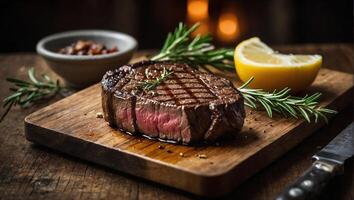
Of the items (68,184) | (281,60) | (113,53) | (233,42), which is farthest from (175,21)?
(68,184)

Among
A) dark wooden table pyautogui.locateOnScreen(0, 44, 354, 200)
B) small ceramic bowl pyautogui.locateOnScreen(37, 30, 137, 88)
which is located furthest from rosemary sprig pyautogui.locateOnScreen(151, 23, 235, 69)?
dark wooden table pyautogui.locateOnScreen(0, 44, 354, 200)

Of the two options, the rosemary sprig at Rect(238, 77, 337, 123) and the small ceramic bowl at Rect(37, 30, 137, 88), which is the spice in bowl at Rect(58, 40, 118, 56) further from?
the rosemary sprig at Rect(238, 77, 337, 123)

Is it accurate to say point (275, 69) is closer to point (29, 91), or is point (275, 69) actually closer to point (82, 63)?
point (82, 63)

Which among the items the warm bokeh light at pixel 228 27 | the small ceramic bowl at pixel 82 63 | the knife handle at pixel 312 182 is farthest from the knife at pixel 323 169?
the warm bokeh light at pixel 228 27

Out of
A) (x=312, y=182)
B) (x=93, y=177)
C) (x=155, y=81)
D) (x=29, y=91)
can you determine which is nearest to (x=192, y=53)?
(x=155, y=81)

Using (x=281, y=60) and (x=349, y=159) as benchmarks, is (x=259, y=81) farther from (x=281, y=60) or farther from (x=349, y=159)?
(x=349, y=159)
